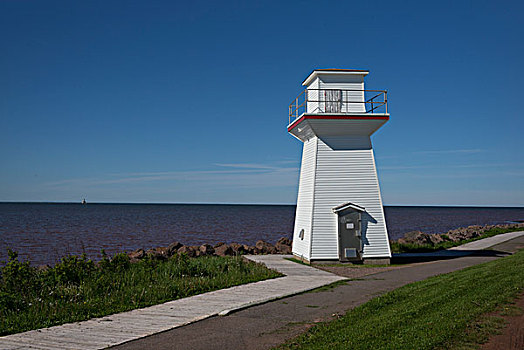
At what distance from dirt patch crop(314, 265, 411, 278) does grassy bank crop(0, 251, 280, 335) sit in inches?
97.9

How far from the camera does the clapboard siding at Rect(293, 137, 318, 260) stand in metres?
19.2

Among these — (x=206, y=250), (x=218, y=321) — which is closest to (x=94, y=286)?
(x=218, y=321)

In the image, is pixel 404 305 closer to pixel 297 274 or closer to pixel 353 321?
pixel 353 321

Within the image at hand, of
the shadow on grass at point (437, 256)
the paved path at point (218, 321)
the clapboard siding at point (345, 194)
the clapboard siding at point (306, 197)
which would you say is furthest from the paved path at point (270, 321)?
the shadow on grass at point (437, 256)

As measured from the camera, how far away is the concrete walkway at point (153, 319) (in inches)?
309

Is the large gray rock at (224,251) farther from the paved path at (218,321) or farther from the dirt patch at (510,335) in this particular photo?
the dirt patch at (510,335)

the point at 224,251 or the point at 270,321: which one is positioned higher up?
the point at 224,251

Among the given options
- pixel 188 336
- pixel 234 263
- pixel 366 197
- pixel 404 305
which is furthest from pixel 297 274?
pixel 188 336

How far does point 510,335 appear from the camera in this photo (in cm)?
704

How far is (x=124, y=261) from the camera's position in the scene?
14898 millimetres

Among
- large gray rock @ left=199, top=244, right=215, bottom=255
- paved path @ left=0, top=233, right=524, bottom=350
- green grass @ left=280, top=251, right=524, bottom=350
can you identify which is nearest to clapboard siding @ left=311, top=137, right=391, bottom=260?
paved path @ left=0, top=233, right=524, bottom=350

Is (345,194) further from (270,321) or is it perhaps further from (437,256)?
(270,321)

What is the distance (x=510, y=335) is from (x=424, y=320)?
1.45 m

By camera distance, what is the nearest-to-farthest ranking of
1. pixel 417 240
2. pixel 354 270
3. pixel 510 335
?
pixel 510 335 → pixel 354 270 → pixel 417 240
